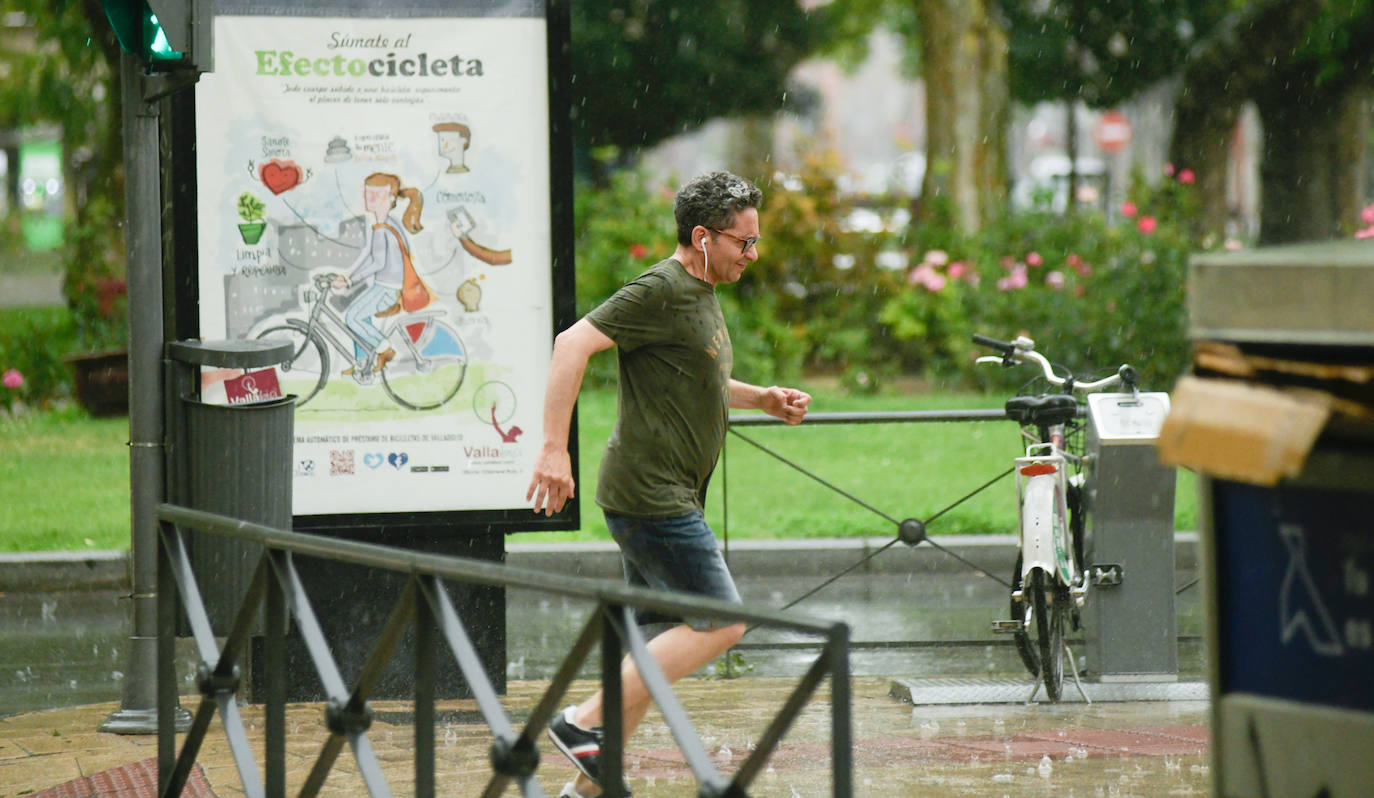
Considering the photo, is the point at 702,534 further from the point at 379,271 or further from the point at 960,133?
the point at 960,133

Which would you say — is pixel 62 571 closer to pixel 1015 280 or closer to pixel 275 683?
pixel 275 683

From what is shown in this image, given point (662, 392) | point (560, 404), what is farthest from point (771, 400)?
point (560, 404)

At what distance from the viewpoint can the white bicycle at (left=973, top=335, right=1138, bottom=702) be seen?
6746 millimetres

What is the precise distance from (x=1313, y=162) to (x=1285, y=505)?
23651mm

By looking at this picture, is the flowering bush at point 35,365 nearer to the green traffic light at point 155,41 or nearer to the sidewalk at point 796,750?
the sidewalk at point 796,750

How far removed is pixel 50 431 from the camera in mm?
15352

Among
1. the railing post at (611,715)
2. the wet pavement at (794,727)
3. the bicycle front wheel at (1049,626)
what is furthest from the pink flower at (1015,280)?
the railing post at (611,715)

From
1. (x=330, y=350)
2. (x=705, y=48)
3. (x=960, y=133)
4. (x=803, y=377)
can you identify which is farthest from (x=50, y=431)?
(x=705, y=48)

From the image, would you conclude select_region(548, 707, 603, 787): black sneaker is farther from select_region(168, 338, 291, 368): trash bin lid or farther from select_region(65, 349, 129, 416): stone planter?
select_region(65, 349, 129, 416): stone planter

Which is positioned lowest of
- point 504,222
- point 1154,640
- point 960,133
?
point 1154,640

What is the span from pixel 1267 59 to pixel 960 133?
19.1 ft

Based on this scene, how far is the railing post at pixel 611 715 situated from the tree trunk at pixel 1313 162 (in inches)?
886

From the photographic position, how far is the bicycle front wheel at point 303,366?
6.69 m

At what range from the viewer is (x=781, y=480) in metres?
12.9
